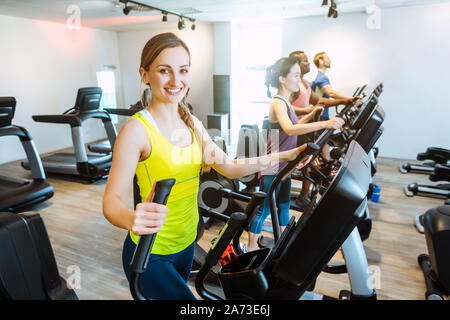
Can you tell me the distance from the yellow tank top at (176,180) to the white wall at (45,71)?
5956 mm

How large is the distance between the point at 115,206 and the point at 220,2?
4886mm

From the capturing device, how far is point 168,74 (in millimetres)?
1123

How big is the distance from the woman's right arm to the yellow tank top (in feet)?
0.14

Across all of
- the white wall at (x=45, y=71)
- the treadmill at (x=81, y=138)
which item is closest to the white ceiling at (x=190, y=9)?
the white wall at (x=45, y=71)

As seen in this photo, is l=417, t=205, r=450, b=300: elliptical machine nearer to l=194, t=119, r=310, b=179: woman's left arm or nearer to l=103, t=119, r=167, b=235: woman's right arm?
l=194, t=119, r=310, b=179: woman's left arm

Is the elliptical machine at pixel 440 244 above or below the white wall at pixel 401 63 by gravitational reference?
below

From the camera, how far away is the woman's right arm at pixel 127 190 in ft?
2.42

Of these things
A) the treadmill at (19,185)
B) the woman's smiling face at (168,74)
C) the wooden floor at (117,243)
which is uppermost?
the woman's smiling face at (168,74)

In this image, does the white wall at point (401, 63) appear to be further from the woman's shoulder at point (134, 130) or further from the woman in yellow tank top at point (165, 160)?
the woman's shoulder at point (134, 130)

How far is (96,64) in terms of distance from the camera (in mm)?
7496

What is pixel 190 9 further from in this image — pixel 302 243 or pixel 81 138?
pixel 302 243

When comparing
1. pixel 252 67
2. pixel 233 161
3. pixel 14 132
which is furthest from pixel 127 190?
pixel 252 67

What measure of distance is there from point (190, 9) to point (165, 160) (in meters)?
5.23

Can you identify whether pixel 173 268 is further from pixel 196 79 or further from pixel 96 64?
pixel 96 64
